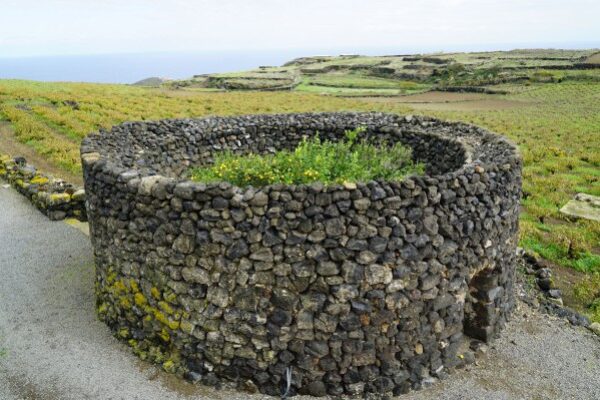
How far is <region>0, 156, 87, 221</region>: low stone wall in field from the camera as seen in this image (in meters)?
16.1

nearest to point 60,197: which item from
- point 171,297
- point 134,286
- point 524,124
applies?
point 134,286

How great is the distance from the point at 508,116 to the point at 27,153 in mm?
42381

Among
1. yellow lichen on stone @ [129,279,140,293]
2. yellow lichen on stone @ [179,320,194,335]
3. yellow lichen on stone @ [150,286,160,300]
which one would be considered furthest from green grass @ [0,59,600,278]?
yellow lichen on stone @ [129,279,140,293]

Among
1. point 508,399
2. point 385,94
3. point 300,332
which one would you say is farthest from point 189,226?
point 385,94

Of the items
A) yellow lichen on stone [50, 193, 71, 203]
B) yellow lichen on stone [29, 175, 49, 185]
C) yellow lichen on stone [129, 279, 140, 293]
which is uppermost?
yellow lichen on stone [29, 175, 49, 185]

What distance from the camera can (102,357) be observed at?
970 cm

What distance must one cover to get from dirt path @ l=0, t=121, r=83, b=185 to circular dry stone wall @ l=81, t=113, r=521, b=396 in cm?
1165

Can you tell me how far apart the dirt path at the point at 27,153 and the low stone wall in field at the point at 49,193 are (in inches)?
58.9

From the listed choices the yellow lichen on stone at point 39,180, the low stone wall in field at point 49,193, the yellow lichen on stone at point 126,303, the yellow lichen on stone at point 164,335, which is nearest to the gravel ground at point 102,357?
the yellow lichen on stone at point 164,335

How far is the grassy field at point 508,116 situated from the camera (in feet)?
61.3

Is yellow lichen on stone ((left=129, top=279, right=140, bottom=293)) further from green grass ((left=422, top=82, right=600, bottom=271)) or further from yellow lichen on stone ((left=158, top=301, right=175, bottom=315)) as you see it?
green grass ((left=422, top=82, right=600, bottom=271))

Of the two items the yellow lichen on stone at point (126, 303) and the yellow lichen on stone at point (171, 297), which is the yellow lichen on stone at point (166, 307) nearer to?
the yellow lichen on stone at point (171, 297)

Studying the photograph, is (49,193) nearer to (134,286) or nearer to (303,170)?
(134,286)

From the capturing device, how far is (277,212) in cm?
803
